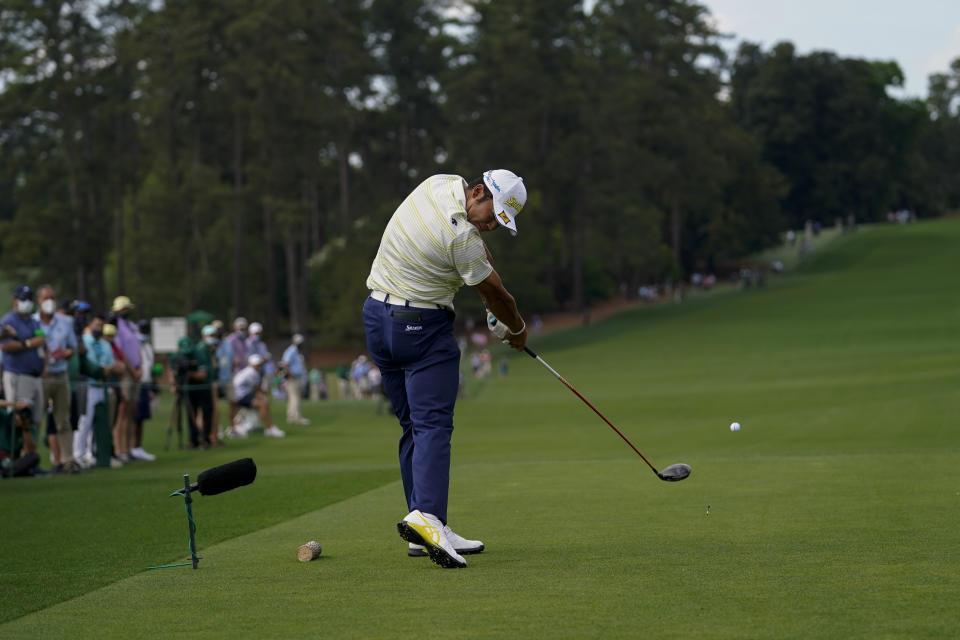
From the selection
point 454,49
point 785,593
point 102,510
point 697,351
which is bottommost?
point 697,351

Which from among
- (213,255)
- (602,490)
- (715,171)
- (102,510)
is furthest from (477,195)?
(715,171)

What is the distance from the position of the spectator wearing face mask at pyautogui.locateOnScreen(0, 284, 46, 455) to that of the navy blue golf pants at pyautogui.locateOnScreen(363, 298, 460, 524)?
8978 mm

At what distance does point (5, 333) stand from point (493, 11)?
64.7 metres

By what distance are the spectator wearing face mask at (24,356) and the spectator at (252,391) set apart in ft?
29.8

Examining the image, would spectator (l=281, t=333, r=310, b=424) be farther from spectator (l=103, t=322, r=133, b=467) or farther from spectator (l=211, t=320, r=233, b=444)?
spectator (l=103, t=322, r=133, b=467)

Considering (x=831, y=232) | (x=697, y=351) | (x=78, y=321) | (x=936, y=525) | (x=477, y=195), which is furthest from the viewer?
(x=831, y=232)

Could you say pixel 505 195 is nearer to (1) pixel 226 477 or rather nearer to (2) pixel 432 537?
(2) pixel 432 537

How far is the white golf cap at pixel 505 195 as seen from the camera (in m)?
7.08

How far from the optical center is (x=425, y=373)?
7449 mm

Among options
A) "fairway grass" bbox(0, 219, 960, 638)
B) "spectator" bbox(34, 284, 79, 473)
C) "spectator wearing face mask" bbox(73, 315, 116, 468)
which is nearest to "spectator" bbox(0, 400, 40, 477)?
"fairway grass" bbox(0, 219, 960, 638)

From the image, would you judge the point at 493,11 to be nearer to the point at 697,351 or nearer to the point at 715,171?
the point at 715,171

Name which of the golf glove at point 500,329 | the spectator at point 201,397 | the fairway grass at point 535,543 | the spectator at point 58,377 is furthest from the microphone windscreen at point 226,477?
the spectator at point 201,397

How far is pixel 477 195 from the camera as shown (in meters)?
7.18

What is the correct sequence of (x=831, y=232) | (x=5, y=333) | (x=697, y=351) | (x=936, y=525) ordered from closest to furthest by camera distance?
(x=936, y=525) → (x=5, y=333) → (x=697, y=351) → (x=831, y=232)
